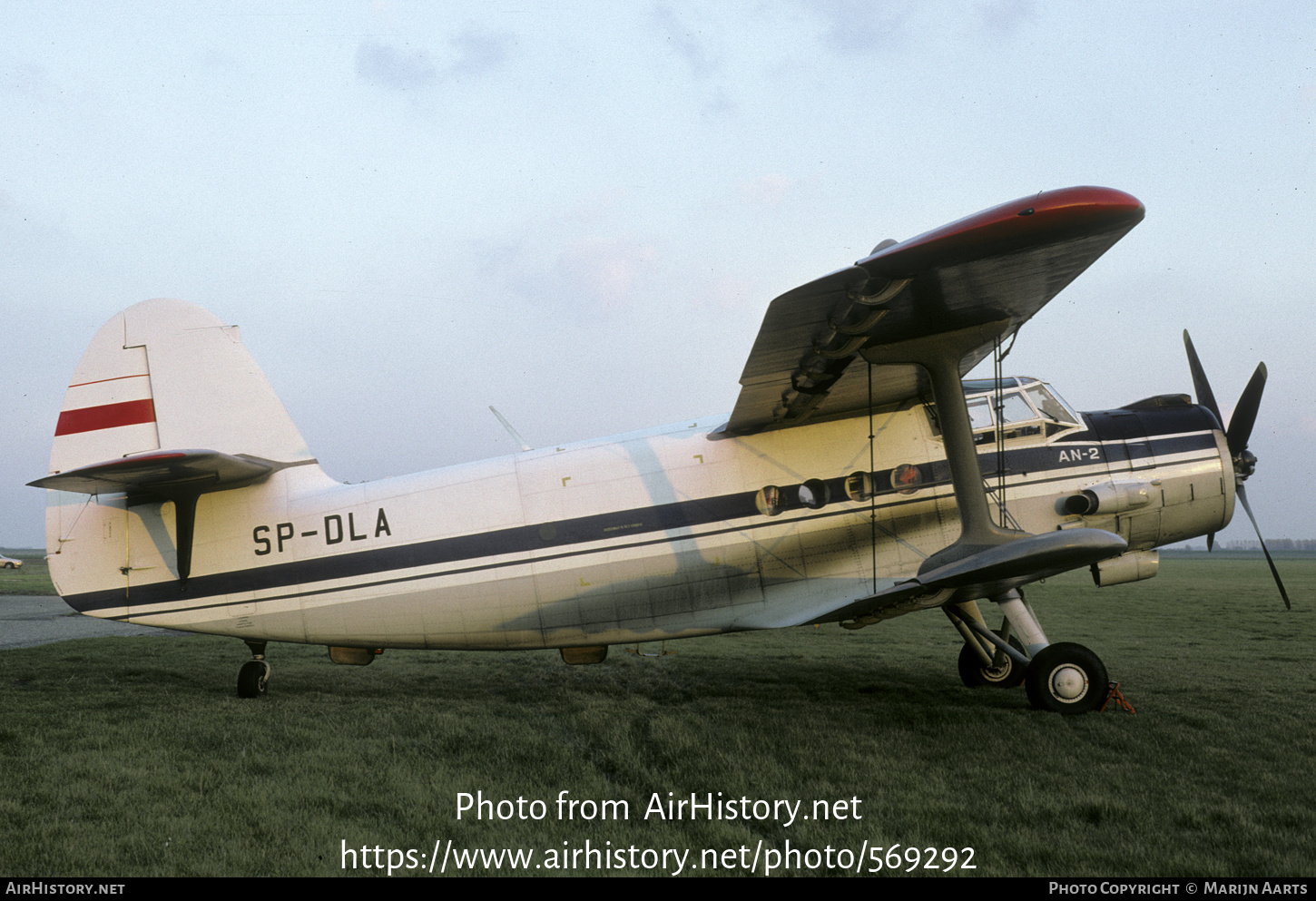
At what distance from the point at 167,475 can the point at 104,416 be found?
1331 mm

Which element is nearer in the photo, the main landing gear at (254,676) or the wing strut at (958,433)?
the wing strut at (958,433)

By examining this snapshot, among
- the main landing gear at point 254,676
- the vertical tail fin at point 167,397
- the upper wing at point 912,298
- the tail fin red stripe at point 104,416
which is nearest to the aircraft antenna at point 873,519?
the upper wing at point 912,298

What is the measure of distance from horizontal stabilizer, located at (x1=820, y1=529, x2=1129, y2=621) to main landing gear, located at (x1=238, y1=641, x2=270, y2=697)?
5676 mm

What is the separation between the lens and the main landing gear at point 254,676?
7.33 meters

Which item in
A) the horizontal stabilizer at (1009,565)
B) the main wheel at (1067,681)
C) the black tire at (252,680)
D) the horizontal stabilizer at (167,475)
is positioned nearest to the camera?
the horizontal stabilizer at (1009,565)

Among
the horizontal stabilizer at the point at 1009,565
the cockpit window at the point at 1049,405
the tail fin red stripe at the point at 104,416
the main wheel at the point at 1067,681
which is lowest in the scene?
the main wheel at the point at 1067,681

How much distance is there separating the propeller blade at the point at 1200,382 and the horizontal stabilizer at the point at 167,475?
30.0 ft

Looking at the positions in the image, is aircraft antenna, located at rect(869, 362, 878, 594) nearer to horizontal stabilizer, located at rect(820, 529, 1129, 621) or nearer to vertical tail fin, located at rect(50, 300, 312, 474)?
horizontal stabilizer, located at rect(820, 529, 1129, 621)

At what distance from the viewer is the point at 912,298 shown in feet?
17.0

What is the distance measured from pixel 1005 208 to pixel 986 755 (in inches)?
137

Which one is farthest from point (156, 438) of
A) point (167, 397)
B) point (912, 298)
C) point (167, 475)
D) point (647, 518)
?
point (912, 298)

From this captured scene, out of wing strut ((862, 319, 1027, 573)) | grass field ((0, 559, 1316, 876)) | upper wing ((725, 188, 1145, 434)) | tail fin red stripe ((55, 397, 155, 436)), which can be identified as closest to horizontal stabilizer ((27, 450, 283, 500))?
tail fin red stripe ((55, 397, 155, 436))

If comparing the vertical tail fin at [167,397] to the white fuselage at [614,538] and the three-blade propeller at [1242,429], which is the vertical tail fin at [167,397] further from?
the three-blade propeller at [1242,429]

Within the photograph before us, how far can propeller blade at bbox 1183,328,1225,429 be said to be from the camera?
286 inches
